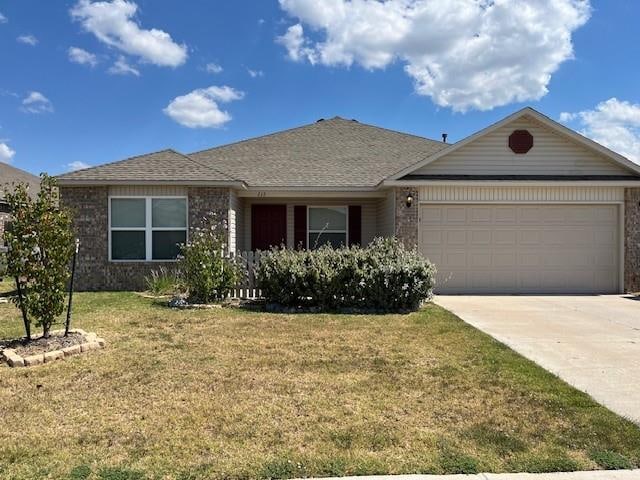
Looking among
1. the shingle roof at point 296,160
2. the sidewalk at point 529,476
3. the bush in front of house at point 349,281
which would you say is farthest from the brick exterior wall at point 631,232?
the sidewalk at point 529,476

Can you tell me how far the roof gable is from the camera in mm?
13242

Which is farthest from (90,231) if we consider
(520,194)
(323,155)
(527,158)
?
(527,158)

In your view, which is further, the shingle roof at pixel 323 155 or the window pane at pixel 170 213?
the shingle roof at pixel 323 155

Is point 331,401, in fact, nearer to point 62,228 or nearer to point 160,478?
point 160,478

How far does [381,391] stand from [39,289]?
4.58 m

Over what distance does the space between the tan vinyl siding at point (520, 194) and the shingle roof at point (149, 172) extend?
5339 millimetres

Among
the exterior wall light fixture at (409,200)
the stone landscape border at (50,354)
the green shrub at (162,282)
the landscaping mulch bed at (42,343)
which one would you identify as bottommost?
the stone landscape border at (50,354)

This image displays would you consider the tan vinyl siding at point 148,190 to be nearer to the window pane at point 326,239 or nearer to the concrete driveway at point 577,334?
the window pane at point 326,239

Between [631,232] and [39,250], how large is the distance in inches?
533

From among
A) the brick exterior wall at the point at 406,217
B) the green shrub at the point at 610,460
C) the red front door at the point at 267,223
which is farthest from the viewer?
the red front door at the point at 267,223

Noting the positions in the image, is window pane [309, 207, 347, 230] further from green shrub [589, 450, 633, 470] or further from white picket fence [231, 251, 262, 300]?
green shrub [589, 450, 633, 470]

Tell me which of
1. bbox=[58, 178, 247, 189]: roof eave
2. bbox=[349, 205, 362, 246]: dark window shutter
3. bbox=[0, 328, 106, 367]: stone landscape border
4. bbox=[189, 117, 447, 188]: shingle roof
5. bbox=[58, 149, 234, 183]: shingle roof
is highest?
bbox=[189, 117, 447, 188]: shingle roof

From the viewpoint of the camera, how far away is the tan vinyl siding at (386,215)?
13.3 m

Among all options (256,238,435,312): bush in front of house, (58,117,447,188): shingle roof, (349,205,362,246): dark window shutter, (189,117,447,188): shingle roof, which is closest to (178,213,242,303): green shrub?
(256,238,435,312): bush in front of house
